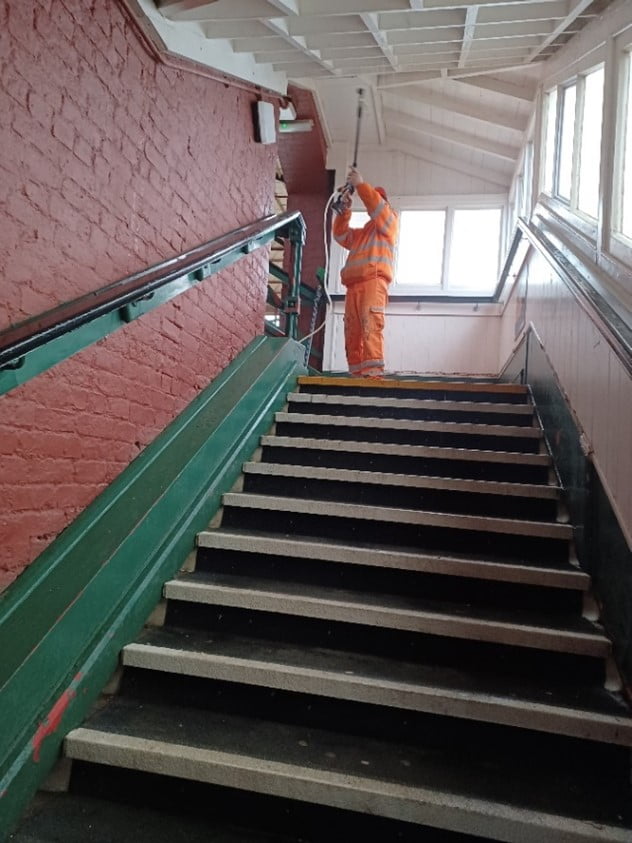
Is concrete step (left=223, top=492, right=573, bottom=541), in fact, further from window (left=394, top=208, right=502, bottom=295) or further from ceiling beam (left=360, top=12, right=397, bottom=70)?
window (left=394, top=208, right=502, bottom=295)

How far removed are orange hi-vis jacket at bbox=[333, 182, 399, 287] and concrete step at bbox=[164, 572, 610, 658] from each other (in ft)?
10.8

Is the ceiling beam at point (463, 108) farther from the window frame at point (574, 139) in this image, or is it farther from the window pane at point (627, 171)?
the window pane at point (627, 171)

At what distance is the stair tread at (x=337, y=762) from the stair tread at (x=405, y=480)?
1.12 meters

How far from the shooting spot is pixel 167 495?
2127mm

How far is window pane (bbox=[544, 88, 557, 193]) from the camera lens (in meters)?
4.04

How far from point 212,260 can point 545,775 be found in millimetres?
2085

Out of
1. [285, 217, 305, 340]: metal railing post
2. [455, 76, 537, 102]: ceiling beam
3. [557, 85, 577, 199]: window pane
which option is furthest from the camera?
[455, 76, 537, 102]: ceiling beam

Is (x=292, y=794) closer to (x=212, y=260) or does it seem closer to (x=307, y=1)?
(x=212, y=260)

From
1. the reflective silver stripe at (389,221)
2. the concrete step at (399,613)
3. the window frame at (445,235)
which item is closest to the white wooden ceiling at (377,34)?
the reflective silver stripe at (389,221)

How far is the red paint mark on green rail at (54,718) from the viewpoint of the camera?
1.44m

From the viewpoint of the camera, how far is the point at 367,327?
15.5 ft

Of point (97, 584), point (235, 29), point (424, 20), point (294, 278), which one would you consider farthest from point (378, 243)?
point (97, 584)

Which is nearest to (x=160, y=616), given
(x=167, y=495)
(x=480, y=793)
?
(x=167, y=495)

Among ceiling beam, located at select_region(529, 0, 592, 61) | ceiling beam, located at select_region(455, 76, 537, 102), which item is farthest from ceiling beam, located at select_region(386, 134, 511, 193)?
ceiling beam, located at select_region(529, 0, 592, 61)
